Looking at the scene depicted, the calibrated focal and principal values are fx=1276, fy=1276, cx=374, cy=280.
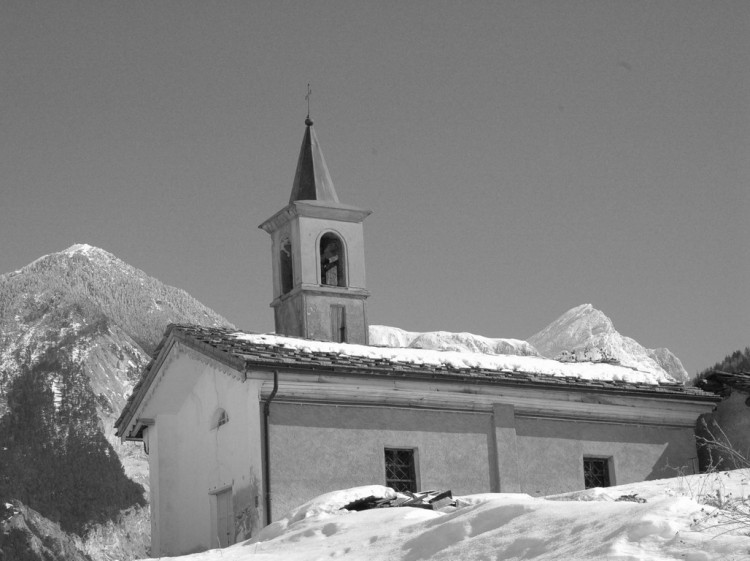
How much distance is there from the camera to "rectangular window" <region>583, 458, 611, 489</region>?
20328 millimetres

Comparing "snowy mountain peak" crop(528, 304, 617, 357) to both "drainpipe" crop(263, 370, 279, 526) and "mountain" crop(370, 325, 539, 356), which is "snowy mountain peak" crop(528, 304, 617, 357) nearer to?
"mountain" crop(370, 325, 539, 356)

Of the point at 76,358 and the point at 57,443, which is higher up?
the point at 76,358

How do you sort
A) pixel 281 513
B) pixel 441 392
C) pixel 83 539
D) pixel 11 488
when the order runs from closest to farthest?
1. pixel 281 513
2. pixel 441 392
3. pixel 83 539
4. pixel 11 488

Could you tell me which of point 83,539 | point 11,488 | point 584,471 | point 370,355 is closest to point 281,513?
point 370,355

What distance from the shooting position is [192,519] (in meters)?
20.2

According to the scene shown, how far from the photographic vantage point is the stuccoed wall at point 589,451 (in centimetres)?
1969

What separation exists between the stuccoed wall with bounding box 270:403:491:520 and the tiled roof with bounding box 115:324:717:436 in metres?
0.60

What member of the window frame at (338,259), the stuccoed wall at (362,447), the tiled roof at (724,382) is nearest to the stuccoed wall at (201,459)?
the stuccoed wall at (362,447)

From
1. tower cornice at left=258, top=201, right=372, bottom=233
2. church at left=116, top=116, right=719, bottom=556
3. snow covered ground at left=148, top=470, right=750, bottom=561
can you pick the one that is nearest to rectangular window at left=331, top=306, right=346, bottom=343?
tower cornice at left=258, top=201, right=372, bottom=233

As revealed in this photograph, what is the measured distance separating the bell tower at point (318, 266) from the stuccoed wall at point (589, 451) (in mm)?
5273

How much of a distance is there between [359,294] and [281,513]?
26.4 ft

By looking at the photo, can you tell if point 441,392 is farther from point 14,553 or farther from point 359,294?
point 14,553

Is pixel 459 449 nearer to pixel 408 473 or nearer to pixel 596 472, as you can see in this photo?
pixel 408 473

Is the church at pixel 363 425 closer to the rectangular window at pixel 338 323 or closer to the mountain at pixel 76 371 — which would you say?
the rectangular window at pixel 338 323
